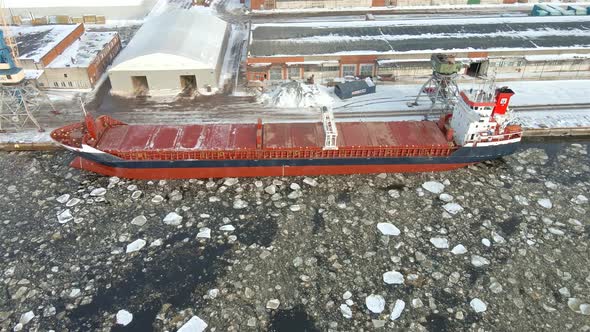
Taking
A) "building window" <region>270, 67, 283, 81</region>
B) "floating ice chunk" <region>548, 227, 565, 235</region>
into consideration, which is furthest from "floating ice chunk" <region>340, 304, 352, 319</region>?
"building window" <region>270, 67, 283, 81</region>

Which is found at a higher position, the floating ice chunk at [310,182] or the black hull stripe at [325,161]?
the black hull stripe at [325,161]

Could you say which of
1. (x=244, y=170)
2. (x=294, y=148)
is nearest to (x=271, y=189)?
(x=244, y=170)

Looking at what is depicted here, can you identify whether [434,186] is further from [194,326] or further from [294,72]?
[294,72]

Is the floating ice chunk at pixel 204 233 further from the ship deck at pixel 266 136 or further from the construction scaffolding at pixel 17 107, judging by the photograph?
the construction scaffolding at pixel 17 107

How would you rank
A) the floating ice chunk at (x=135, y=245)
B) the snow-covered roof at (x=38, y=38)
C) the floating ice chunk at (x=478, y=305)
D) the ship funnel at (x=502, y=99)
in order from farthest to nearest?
the snow-covered roof at (x=38, y=38), the ship funnel at (x=502, y=99), the floating ice chunk at (x=135, y=245), the floating ice chunk at (x=478, y=305)

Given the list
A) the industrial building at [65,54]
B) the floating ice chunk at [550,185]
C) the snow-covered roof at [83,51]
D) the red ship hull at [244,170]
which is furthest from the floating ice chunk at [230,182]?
the snow-covered roof at [83,51]

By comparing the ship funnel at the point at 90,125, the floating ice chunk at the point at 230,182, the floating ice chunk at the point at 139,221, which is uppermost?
the ship funnel at the point at 90,125

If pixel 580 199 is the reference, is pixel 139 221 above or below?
above

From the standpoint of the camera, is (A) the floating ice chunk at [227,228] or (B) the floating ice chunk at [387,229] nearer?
(B) the floating ice chunk at [387,229]
